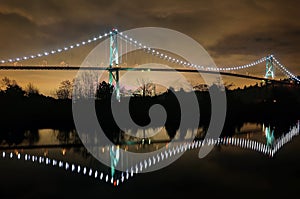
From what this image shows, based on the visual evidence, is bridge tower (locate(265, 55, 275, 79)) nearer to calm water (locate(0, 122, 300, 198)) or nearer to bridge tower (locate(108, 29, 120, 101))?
bridge tower (locate(108, 29, 120, 101))

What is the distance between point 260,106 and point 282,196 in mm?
26405

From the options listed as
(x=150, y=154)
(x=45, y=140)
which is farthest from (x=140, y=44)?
(x=150, y=154)

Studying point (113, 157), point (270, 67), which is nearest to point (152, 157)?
point (113, 157)

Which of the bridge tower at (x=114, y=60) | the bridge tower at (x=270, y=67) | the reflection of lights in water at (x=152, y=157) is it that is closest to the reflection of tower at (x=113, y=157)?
the reflection of lights in water at (x=152, y=157)

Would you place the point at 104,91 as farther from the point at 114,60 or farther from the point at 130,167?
the point at 130,167

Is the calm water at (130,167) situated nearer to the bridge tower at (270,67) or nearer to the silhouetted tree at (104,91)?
the silhouetted tree at (104,91)

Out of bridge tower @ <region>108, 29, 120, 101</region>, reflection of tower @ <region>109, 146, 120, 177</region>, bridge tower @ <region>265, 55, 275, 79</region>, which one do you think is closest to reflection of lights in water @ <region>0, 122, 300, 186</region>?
reflection of tower @ <region>109, 146, 120, 177</region>

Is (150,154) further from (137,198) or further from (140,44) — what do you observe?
(140,44)

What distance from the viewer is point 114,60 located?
28.2m

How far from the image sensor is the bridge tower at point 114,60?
2564 cm

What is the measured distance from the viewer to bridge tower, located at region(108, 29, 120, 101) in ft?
84.1

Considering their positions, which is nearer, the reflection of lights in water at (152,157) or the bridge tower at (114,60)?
the reflection of lights in water at (152,157)

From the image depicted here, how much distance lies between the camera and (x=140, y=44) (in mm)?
32719

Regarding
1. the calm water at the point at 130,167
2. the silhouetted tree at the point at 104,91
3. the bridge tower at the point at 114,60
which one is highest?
the bridge tower at the point at 114,60
